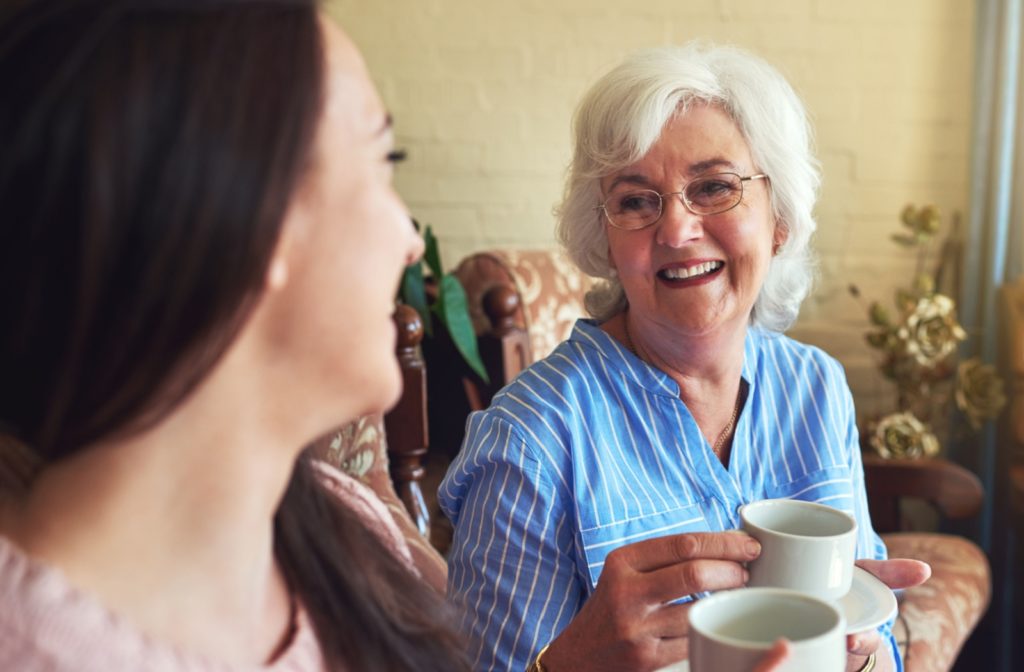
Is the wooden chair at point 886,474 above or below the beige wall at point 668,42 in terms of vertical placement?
below

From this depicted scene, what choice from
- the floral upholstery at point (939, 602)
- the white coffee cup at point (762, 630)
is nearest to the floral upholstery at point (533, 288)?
the floral upholstery at point (939, 602)

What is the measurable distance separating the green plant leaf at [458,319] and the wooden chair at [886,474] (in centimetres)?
6

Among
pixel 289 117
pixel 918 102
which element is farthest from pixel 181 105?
pixel 918 102

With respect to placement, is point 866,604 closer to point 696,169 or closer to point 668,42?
point 696,169

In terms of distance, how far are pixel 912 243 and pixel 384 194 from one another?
2320 mm

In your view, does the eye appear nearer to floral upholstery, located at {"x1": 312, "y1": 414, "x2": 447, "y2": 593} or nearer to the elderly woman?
the elderly woman

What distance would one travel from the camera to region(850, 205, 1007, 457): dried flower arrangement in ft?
8.04

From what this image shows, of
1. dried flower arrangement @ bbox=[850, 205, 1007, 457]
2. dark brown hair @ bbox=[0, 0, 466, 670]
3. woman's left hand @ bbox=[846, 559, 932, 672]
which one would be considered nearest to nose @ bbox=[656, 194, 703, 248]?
woman's left hand @ bbox=[846, 559, 932, 672]

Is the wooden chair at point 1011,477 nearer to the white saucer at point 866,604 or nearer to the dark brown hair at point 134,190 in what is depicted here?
the white saucer at point 866,604

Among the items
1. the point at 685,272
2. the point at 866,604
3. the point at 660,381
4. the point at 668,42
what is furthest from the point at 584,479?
the point at 668,42

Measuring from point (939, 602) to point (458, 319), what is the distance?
43.9 inches

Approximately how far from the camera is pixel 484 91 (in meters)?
2.73

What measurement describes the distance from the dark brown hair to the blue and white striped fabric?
2.09 ft

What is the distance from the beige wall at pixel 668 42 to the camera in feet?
8.86
